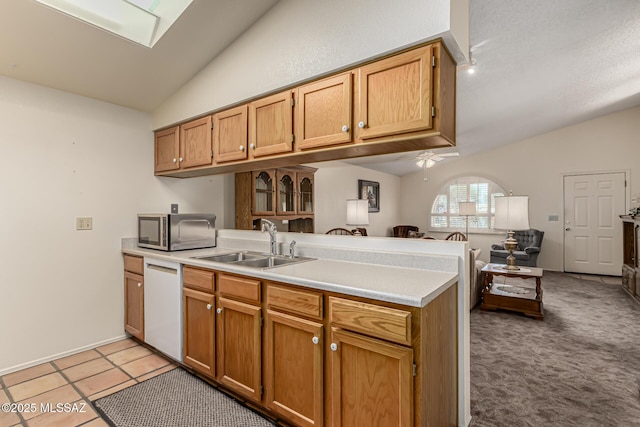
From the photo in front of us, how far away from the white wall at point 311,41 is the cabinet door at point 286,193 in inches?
57.8

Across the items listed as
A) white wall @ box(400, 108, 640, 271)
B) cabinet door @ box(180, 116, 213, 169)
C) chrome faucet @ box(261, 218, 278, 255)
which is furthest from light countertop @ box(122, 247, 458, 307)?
white wall @ box(400, 108, 640, 271)

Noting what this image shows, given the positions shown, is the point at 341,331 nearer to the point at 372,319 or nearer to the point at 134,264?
the point at 372,319

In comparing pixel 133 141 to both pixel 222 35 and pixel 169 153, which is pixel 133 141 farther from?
pixel 222 35

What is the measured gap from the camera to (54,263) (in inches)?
100

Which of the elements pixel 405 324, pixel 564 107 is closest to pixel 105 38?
pixel 405 324

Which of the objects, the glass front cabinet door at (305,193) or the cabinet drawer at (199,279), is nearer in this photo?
the cabinet drawer at (199,279)

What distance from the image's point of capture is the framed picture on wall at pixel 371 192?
6.62 meters

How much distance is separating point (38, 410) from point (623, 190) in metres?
8.80

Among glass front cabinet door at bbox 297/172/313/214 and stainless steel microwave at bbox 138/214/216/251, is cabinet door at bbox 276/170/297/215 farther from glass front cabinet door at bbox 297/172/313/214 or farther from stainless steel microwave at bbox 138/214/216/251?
stainless steel microwave at bbox 138/214/216/251

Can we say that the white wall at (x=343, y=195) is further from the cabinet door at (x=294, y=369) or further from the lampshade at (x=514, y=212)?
the cabinet door at (x=294, y=369)

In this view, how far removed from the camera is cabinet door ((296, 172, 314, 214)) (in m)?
4.29

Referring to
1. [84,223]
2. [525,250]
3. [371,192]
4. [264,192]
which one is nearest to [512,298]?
[525,250]

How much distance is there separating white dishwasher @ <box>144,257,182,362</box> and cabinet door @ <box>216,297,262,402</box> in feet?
A: 1.64

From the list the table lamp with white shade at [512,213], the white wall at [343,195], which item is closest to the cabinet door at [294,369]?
the white wall at [343,195]
